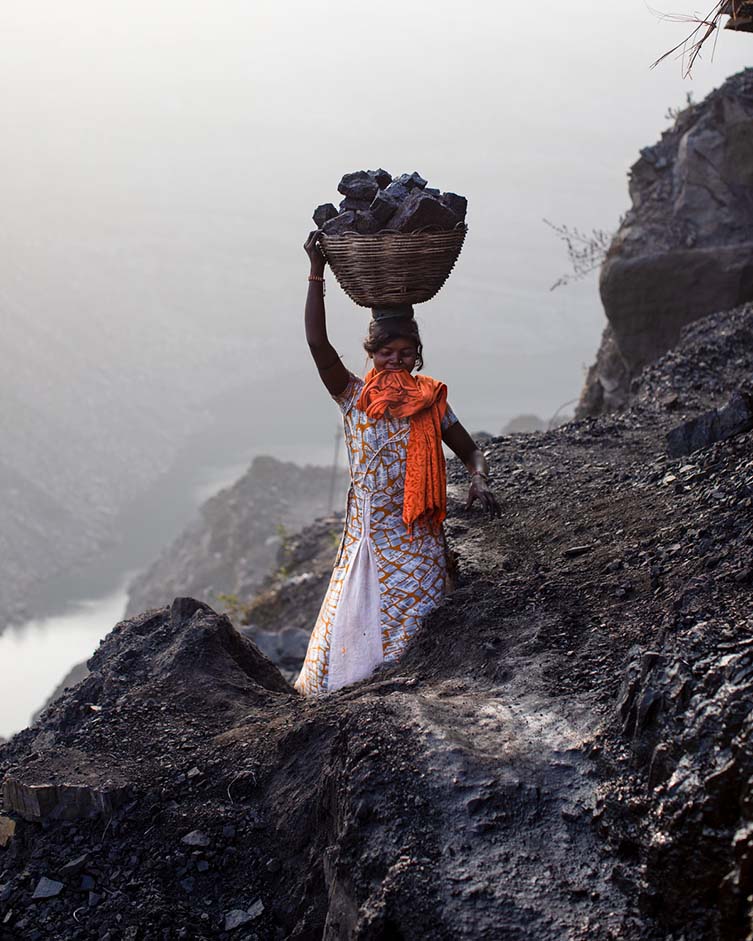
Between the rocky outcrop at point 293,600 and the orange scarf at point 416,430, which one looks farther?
the rocky outcrop at point 293,600

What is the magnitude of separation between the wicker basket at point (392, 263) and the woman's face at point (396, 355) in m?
0.17

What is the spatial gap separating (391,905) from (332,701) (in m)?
1.16

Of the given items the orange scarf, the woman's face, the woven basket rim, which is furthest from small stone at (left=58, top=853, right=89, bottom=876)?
the woven basket rim

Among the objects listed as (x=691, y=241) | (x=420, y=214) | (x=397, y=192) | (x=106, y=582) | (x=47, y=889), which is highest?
(x=106, y=582)

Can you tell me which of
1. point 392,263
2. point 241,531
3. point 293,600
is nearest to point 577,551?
point 392,263

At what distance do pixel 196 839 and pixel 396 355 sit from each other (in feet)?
6.34

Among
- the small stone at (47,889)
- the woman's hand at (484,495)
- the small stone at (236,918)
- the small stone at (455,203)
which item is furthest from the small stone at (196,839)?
the small stone at (455,203)

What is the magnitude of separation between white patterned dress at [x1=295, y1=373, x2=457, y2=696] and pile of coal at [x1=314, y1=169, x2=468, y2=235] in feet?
2.03

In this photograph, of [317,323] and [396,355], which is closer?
[317,323]

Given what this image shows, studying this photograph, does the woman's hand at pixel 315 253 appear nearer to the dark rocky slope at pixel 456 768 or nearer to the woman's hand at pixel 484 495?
the woman's hand at pixel 484 495

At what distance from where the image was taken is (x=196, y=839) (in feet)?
9.98

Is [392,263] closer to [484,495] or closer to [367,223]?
[367,223]

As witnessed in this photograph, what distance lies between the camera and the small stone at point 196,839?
3.03 m

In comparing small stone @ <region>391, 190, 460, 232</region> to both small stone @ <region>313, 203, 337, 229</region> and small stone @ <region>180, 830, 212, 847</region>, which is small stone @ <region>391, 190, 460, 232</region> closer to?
small stone @ <region>313, 203, 337, 229</region>
